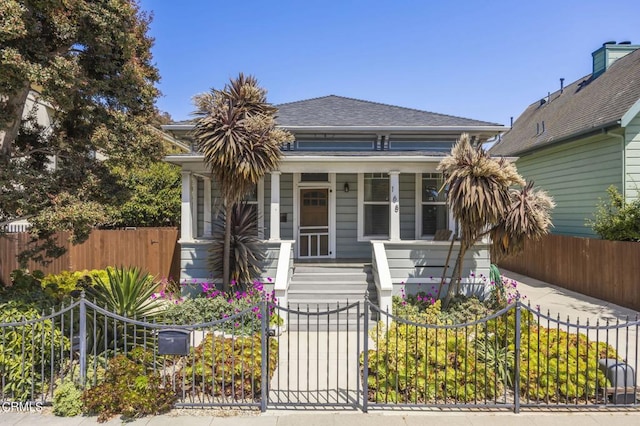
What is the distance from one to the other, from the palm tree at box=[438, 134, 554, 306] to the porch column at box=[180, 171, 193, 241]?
569 centimetres

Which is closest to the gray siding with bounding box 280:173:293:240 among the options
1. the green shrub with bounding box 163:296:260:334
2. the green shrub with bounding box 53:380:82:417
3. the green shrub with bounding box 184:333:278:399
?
the green shrub with bounding box 163:296:260:334

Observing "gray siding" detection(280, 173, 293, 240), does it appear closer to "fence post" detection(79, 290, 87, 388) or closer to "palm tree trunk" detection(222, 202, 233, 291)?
"palm tree trunk" detection(222, 202, 233, 291)

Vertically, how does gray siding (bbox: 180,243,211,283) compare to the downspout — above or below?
below

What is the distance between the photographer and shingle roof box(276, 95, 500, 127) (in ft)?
33.8

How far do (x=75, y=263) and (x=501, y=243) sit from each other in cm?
1095

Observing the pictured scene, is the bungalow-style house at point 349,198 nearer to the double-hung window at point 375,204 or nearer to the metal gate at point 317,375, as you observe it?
the double-hung window at point 375,204

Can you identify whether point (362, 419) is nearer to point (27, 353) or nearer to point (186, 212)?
point (27, 353)

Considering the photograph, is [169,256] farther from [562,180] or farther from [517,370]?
[562,180]

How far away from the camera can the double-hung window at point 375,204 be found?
10781mm

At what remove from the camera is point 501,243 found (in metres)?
7.61

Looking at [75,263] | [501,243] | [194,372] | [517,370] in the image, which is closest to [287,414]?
[194,372]

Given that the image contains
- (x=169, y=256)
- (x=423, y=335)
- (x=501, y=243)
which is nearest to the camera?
(x=423, y=335)

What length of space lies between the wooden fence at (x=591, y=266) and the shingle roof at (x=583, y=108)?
333 centimetres

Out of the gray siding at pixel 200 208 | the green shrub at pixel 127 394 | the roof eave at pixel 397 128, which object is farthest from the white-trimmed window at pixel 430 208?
the green shrub at pixel 127 394
